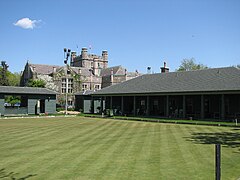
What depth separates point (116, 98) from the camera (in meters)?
40.7

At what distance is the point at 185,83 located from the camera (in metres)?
30.6

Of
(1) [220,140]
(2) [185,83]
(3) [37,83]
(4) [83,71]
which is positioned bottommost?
(1) [220,140]

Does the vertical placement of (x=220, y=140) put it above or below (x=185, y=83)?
below

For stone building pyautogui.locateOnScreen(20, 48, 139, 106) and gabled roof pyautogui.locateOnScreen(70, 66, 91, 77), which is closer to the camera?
stone building pyautogui.locateOnScreen(20, 48, 139, 106)

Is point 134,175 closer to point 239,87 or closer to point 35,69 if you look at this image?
point 239,87

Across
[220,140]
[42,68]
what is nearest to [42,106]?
[42,68]

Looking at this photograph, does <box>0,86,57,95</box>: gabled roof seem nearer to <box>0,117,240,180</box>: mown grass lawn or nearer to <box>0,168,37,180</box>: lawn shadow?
<box>0,117,240,180</box>: mown grass lawn

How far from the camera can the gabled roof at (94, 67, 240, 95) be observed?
26.5m

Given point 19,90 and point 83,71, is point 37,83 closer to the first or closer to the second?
point 83,71

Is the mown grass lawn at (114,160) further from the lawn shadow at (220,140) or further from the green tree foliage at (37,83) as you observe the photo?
the green tree foliage at (37,83)

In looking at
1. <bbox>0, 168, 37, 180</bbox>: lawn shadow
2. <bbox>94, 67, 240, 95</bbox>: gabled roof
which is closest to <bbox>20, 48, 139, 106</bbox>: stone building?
<bbox>94, 67, 240, 95</bbox>: gabled roof

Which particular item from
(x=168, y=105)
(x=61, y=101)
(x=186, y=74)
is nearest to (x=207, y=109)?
(x=168, y=105)

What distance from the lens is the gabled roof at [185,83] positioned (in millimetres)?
26500

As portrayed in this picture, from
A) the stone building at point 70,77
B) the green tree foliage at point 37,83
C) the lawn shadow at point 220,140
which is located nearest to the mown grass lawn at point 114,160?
the lawn shadow at point 220,140
